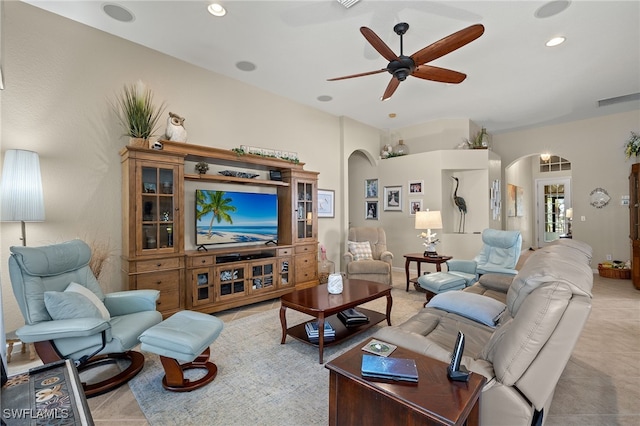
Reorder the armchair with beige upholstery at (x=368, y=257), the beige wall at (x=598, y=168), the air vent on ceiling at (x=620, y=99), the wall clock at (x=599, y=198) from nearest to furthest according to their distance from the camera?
the armchair with beige upholstery at (x=368, y=257), the air vent on ceiling at (x=620, y=99), the beige wall at (x=598, y=168), the wall clock at (x=599, y=198)

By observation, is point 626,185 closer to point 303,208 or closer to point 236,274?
point 303,208

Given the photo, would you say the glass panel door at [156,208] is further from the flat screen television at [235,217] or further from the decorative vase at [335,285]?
the decorative vase at [335,285]

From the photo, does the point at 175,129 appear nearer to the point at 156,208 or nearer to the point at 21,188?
the point at 156,208

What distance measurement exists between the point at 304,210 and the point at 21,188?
10.7 ft

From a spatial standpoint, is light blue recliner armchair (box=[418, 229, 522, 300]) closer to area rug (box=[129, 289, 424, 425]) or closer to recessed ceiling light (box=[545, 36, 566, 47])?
area rug (box=[129, 289, 424, 425])

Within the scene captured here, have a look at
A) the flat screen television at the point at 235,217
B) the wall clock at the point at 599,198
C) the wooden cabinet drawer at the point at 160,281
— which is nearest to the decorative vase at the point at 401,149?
the flat screen television at the point at 235,217

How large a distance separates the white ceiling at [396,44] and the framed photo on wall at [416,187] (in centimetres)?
166

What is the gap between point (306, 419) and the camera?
5.70ft

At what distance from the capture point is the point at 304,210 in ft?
15.4

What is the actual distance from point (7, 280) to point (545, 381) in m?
4.05

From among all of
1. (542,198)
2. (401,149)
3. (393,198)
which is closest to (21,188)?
(393,198)

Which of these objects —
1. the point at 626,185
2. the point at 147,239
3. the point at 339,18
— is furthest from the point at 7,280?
the point at 626,185

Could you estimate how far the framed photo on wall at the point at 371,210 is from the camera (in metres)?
6.75

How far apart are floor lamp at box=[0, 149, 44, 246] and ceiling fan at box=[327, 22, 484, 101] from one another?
10.0ft
